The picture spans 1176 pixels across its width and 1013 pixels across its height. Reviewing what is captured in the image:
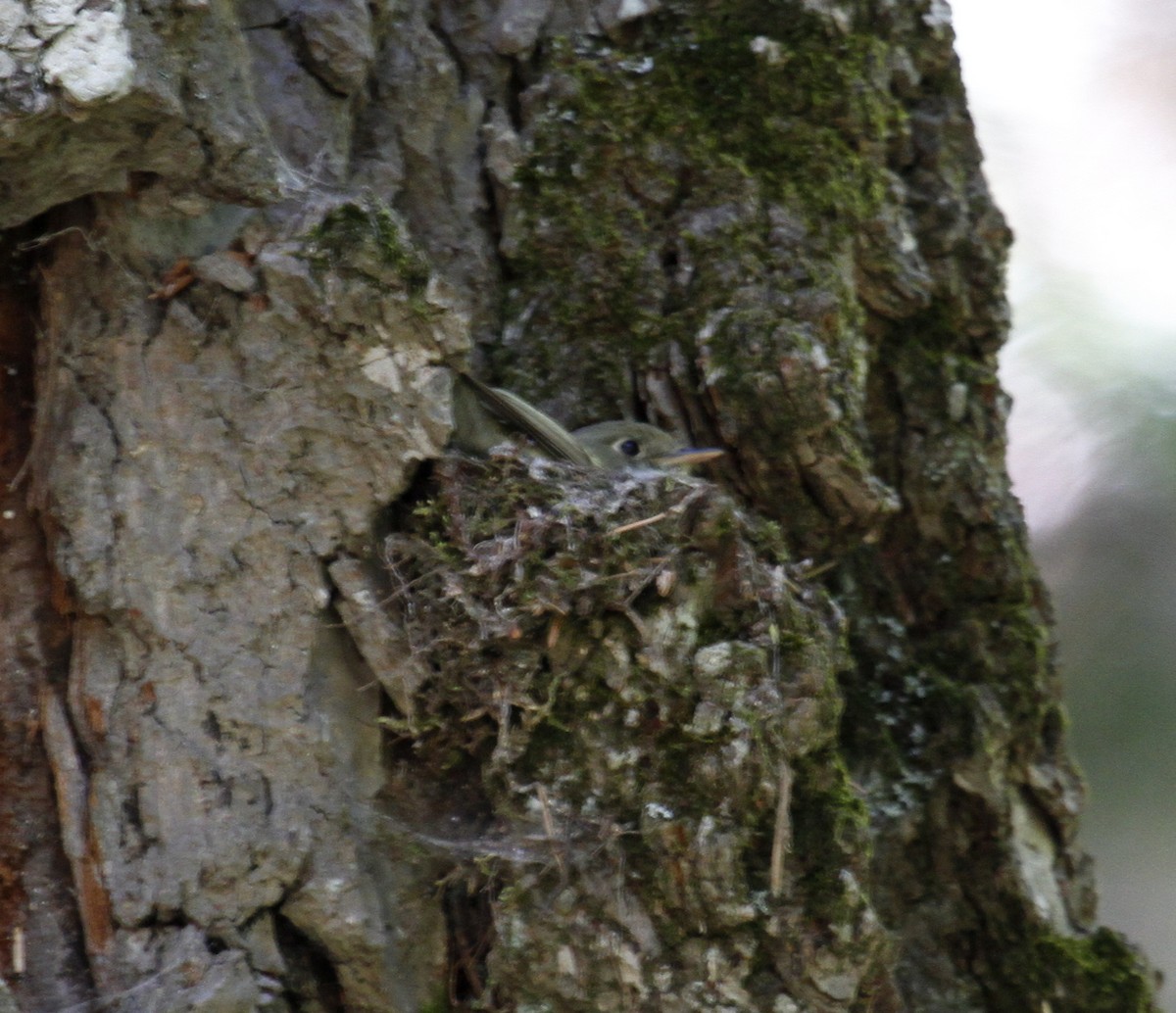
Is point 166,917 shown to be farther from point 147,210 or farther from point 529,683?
point 147,210

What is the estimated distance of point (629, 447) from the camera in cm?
380

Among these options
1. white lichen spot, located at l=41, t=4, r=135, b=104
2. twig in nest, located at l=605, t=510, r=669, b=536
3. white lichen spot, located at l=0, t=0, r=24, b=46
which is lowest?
twig in nest, located at l=605, t=510, r=669, b=536

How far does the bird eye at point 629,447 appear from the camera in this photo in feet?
12.4

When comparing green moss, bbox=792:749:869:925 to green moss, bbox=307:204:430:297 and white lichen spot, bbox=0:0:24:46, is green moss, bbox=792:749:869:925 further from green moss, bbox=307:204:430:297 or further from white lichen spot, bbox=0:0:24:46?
white lichen spot, bbox=0:0:24:46

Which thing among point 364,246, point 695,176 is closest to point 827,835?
point 364,246

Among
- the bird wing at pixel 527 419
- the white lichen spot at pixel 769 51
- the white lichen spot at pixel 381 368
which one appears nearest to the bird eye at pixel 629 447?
the bird wing at pixel 527 419

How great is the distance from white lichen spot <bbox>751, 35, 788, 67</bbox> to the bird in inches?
44.7

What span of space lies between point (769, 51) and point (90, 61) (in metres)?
2.03

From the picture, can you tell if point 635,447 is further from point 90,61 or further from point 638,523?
point 90,61

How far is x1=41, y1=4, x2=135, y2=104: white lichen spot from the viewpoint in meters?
2.51

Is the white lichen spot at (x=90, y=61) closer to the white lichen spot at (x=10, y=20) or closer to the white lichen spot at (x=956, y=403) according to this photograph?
the white lichen spot at (x=10, y=20)

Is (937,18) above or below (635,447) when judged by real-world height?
above

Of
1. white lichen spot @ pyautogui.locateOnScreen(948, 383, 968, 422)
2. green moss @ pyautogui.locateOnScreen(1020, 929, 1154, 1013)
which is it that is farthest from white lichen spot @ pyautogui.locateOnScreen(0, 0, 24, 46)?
green moss @ pyautogui.locateOnScreen(1020, 929, 1154, 1013)

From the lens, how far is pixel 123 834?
2.83 metres
